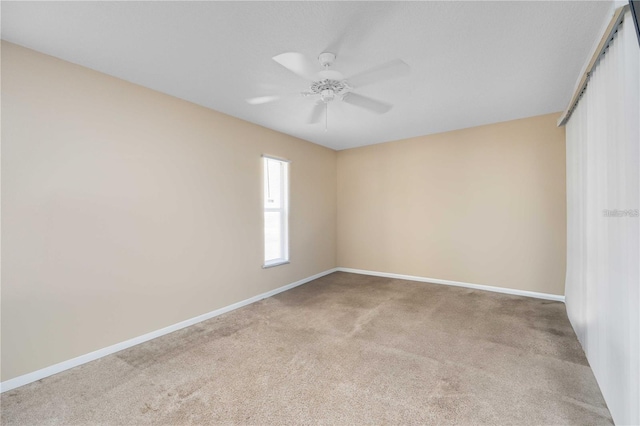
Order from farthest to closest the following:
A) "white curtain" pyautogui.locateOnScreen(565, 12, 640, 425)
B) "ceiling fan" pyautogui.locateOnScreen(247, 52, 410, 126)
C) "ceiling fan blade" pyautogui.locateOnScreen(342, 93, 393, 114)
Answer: "ceiling fan blade" pyautogui.locateOnScreen(342, 93, 393, 114), "ceiling fan" pyautogui.locateOnScreen(247, 52, 410, 126), "white curtain" pyautogui.locateOnScreen(565, 12, 640, 425)

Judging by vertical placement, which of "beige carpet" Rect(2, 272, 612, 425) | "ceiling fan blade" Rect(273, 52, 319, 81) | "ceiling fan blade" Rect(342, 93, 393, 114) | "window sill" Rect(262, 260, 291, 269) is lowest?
"beige carpet" Rect(2, 272, 612, 425)

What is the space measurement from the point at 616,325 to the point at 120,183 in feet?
13.0

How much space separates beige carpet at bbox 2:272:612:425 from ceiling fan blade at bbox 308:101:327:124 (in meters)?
2.51

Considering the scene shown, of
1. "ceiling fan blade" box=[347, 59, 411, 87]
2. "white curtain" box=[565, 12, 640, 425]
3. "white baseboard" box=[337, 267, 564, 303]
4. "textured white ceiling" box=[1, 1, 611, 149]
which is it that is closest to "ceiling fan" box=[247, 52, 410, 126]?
"ceiling fan blade" box=[347, 59, 411, 87]

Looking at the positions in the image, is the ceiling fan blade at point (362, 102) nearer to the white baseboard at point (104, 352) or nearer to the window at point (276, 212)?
the window at point (276, 212)

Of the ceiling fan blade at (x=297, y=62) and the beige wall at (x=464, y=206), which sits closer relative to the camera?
the ceiling fan blade at (x=297, y=62)

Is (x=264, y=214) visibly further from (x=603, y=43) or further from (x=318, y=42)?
(x=603, y=43)

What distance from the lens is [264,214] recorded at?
4.35 metres

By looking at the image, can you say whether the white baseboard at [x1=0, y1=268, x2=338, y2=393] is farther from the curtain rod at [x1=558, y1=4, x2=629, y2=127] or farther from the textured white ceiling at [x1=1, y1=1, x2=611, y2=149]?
the curtain rod at [x1=558, y1=4, x2=629, y2=127]

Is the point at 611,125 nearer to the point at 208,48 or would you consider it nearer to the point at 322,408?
the point at 322,408

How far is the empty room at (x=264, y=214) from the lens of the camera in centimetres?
182

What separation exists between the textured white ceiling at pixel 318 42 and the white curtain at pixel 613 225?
1.54 ft

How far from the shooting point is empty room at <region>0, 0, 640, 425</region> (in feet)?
5.98

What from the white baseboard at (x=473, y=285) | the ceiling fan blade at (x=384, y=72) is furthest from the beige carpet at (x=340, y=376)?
the ceiling fan blade at (x=384, y=72)
